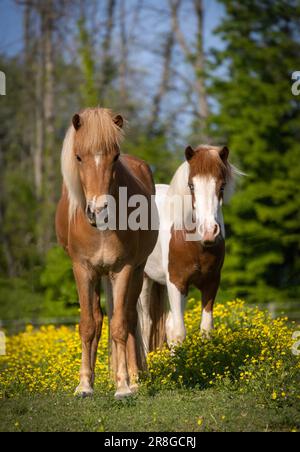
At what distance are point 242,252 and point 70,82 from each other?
36.5 feet

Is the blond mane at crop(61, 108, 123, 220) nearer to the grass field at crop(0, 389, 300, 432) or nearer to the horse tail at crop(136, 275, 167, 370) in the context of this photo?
the grass field at crop(0, 389, 300, 432)

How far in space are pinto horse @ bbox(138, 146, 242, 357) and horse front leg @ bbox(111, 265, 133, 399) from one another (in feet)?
2.99

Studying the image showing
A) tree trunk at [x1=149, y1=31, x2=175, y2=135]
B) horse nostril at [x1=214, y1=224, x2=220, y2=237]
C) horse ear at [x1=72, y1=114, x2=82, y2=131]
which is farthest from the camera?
tree trunk at [x1=149, y1=31, x2=175, y2=135]

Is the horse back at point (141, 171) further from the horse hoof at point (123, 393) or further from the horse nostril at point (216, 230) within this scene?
the horse hoof at point (123, 393)

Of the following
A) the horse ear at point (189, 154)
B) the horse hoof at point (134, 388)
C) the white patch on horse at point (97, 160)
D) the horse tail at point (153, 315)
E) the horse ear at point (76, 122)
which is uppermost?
the horse ear at point (76, 122)

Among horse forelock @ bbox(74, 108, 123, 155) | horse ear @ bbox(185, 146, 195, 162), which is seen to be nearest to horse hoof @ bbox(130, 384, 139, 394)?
horse forelock @ bbox(74, 108, 123, 155)

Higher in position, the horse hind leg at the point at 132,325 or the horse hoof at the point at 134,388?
the horse hind leg at the point at 132,325

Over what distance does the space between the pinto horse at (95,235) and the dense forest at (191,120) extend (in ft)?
24.3

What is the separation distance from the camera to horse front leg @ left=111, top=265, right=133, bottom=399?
592 cm

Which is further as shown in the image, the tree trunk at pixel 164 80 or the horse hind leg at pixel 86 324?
the tree trunk at pixel 164 80

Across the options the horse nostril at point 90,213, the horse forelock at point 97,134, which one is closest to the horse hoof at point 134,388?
the horse nostril at point 90,213

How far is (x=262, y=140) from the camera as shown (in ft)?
60.2

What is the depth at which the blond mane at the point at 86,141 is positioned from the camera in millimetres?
5598
